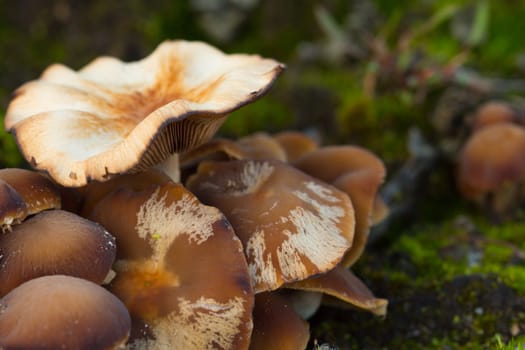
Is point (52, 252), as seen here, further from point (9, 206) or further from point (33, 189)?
point (33, 189)

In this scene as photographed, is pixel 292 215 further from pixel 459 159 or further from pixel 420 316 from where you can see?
pixel 459 159

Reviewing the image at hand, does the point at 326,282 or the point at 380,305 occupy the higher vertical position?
the point at 326,282

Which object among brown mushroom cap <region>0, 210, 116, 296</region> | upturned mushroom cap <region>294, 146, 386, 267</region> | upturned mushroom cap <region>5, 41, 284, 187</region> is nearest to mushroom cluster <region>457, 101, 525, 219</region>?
upturned mushroom cap <region>294, 146, 386, 267</region>

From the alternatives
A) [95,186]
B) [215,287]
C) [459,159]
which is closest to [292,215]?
[215,287]

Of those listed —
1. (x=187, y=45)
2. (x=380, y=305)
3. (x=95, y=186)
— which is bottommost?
(x=380, y=305)

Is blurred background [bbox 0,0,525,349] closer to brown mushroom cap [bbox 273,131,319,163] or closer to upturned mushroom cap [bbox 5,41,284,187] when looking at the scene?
brown mushroom cap [bbox 273,131,319,163]

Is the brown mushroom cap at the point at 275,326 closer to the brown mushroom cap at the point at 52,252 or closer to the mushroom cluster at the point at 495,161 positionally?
the brown mushroom cap at the point at 52,252
